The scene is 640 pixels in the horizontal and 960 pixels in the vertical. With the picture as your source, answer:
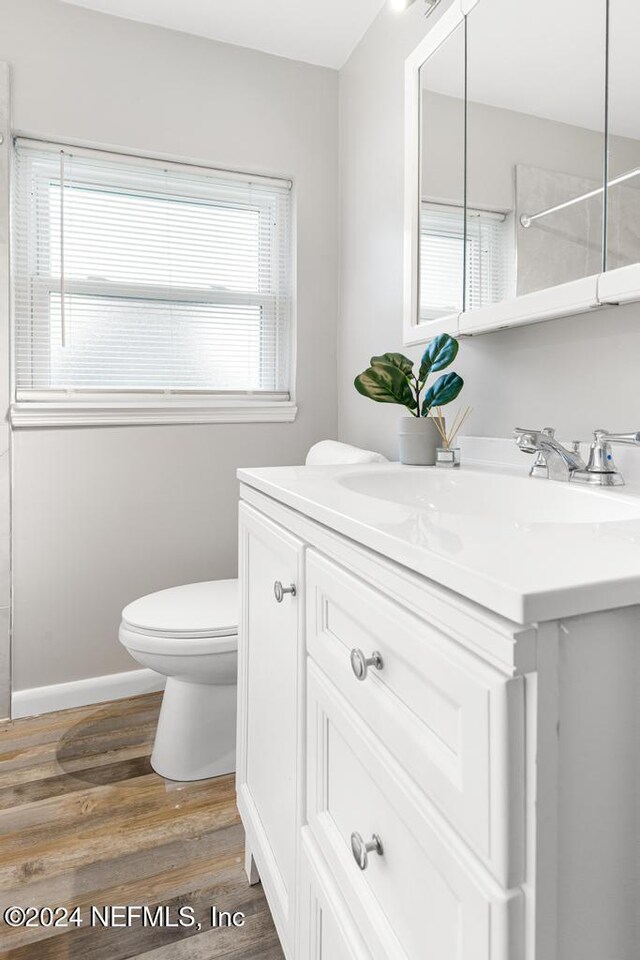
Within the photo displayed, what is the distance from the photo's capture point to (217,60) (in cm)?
204

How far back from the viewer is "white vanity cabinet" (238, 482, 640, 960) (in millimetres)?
418

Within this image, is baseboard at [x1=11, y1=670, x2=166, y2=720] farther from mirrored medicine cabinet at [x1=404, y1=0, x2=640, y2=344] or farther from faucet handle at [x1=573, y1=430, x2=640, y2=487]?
faucet handle at [x1=573, y1=430, x2=640, y2=487]

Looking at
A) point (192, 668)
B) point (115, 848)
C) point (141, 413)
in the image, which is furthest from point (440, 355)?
point (115, 848)

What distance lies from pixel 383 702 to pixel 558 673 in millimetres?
236

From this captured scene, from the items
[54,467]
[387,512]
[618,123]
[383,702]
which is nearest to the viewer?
[383,702]

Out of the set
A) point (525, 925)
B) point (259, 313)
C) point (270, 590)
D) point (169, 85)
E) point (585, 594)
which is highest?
point (169, 85)

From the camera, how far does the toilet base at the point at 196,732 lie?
1.59 metres

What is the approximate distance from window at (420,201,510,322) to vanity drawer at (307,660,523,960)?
94 cm

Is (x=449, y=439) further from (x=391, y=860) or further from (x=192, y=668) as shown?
(x=391, y=860)

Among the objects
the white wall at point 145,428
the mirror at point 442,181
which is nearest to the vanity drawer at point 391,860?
the mirror at point 442,181

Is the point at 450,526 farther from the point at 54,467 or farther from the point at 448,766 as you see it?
the point at 54,467

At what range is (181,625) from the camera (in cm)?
151

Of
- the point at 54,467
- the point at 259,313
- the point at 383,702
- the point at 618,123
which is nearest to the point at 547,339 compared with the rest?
the point at 618,123

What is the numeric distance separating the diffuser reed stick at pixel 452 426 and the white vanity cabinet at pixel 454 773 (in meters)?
0.64
